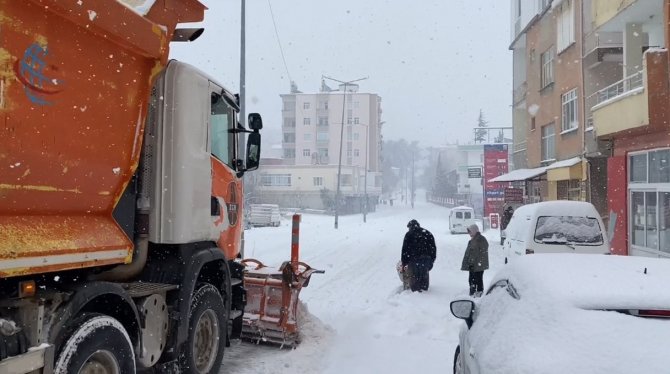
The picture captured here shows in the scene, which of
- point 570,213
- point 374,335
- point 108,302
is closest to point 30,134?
point 108,302

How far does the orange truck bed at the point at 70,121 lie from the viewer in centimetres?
294

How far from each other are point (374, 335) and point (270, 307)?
1495 mm

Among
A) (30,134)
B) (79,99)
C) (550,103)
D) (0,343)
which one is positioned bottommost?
(0,343)

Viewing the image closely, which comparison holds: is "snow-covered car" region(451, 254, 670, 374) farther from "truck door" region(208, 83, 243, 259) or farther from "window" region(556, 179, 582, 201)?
"window" region(556, 179, 582, 201)

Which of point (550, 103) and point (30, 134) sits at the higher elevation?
point (550, 103)

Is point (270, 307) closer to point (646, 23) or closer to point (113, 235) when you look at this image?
point (113, 235)

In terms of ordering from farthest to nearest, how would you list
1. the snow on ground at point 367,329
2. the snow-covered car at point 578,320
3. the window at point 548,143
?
the window at point 548,143
the snow on ground at point 367,329
the snow-covered car at point 578,320

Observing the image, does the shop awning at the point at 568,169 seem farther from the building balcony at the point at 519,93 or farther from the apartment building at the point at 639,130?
the building balcony at the point at 519,93

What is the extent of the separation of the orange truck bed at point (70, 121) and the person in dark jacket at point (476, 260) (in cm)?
721

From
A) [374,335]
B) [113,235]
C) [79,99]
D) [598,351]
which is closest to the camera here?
[598,351]

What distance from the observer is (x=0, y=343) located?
295 centimetres

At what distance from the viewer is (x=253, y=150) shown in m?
6.30

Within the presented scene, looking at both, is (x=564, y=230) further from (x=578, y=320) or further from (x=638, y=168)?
(x=578, y=320)

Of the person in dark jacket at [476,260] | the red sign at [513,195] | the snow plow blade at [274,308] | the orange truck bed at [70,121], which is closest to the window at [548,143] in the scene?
the red sign at [513,195]
